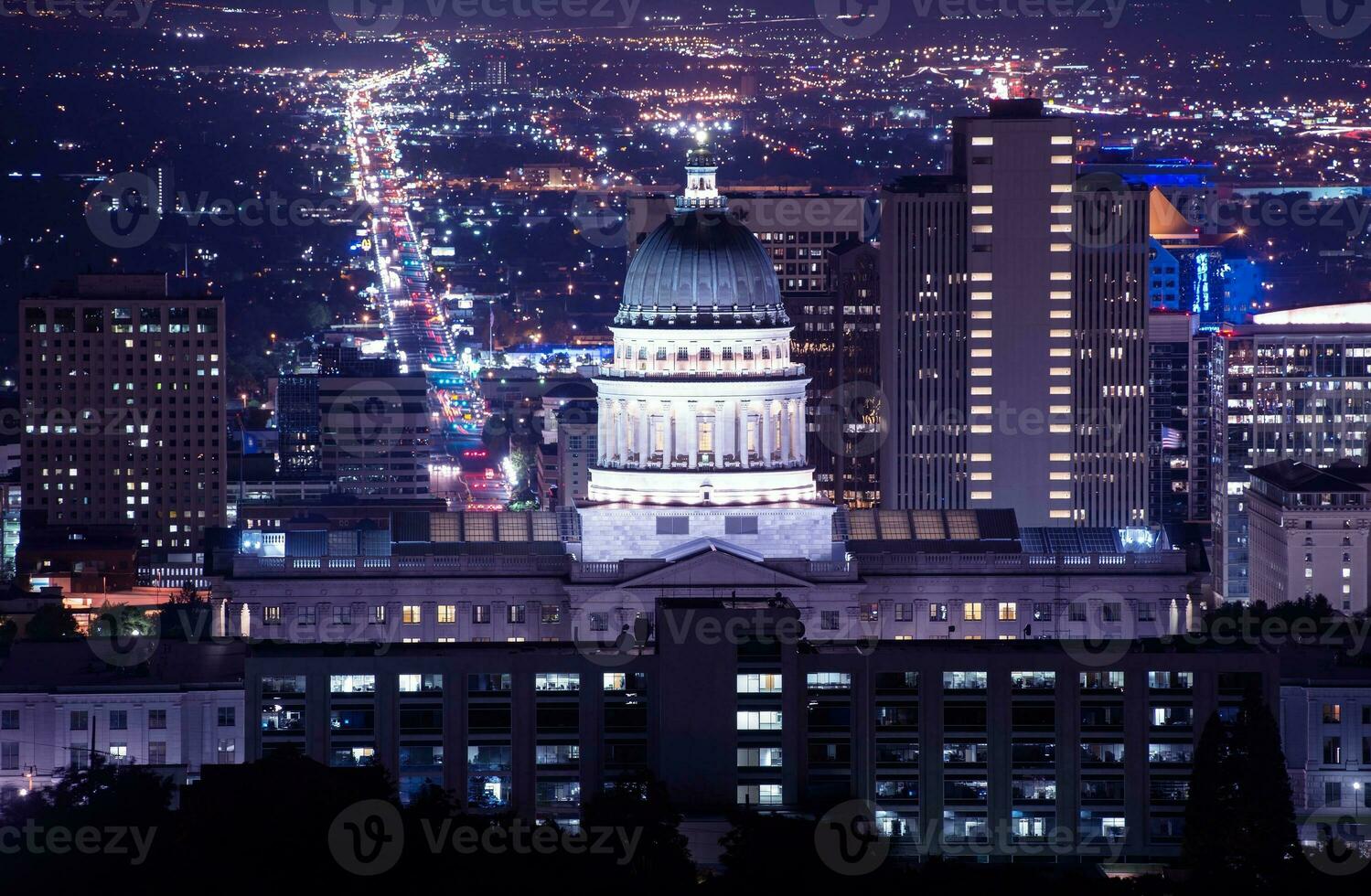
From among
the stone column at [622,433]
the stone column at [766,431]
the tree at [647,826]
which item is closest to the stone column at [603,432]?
the stone column at [622,433]

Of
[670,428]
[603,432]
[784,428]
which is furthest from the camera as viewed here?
[603,432]

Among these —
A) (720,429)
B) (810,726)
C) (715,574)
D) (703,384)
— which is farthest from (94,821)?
(703,384)

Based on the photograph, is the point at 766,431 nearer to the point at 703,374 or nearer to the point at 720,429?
the point at 720,429

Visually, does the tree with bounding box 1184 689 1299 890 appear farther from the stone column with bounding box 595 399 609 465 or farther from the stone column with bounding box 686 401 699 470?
the stone column with bounding box 595 399 609 465

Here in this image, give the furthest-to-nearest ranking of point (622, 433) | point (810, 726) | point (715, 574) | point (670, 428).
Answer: point (622, 433) → point (670, 428) → point (715, 574) → point (810, 726)

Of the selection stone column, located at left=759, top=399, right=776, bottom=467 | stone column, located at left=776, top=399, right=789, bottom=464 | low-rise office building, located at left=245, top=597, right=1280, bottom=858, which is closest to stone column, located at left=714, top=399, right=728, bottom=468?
stone column, located at left=759, top=399, right=776, bottom=467
